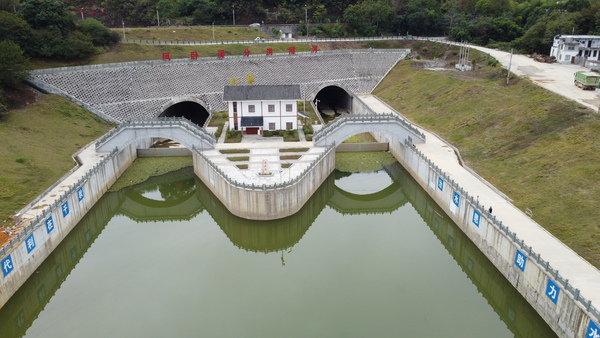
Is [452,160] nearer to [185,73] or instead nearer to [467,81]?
[467,81]

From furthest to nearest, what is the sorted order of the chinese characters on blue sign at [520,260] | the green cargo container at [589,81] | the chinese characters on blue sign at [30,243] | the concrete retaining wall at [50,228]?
the green cargo container at [589,81] < the chinese characters on blue sign at [30,243] < the concrete retaining wall at [50,228] < the chinese characters on blue sign at [520,260]

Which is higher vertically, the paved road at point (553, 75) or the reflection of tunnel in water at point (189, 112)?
the paved road at point (553, 75)

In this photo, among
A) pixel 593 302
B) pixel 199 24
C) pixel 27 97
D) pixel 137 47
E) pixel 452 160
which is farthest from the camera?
pixel 199 24

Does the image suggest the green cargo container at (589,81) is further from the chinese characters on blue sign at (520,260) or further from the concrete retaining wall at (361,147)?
the chinese characters on blue sign at (520,260)

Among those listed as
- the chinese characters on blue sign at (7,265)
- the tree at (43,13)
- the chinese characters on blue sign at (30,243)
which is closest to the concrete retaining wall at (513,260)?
the chinese characters on blue sign at (7,265)

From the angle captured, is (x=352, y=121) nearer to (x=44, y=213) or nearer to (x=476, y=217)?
(x=476, y=217)

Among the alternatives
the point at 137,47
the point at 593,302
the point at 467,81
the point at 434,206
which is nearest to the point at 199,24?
the point at 137,47

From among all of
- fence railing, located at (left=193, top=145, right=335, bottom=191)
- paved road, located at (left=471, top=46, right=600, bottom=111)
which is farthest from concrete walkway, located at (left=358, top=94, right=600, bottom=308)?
paved road, located at (left=471, top=46, right=600, bottom=111)
